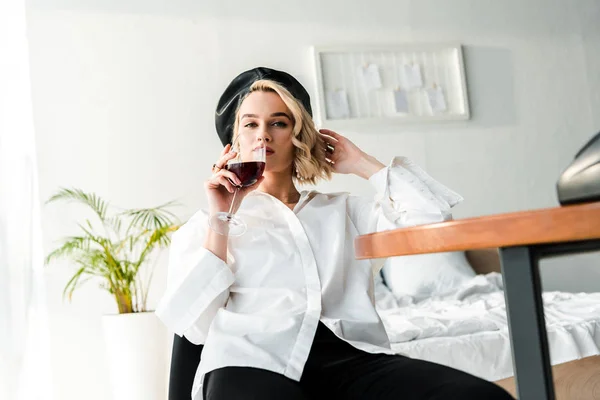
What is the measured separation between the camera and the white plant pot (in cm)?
340

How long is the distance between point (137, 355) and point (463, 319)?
1.43 meters

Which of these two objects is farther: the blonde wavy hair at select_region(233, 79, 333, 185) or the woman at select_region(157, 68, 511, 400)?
the blonde wavy hair at select_region(233, 79, 333, 185)

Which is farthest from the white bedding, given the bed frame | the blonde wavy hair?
the blonde wavy hair

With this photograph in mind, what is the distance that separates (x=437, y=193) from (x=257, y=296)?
0.47 m

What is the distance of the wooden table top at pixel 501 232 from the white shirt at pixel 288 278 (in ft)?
2.64

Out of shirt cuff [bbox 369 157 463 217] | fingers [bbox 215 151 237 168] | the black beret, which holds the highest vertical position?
the black beret

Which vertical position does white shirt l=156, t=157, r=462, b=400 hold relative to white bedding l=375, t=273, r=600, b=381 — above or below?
above

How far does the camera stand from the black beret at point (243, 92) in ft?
6.42

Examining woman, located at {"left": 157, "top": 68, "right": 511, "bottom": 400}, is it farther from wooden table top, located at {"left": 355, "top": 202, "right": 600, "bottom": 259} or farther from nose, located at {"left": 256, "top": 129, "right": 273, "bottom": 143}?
wooden table top, located at {"left": 355, "top": 202, "right": 600, "bottom": 259}

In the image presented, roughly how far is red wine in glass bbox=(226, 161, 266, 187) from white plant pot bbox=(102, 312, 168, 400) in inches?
76.5

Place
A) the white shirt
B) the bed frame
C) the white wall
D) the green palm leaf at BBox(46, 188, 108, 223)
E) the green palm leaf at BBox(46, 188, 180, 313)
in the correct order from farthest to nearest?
1. the white wall
2. the green palm leaf at BBox(46, 188, 108, 223)
3. the green palm leaf at BBox(46, 188, 180, 313)
4. the white shirt
5. the bed frame

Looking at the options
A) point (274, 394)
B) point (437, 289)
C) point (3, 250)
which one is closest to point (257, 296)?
point (274, 394)

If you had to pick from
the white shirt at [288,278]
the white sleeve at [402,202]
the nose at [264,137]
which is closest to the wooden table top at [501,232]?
the white shirt at [288,278]

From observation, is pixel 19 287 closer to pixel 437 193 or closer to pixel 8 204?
pixel 8 204
